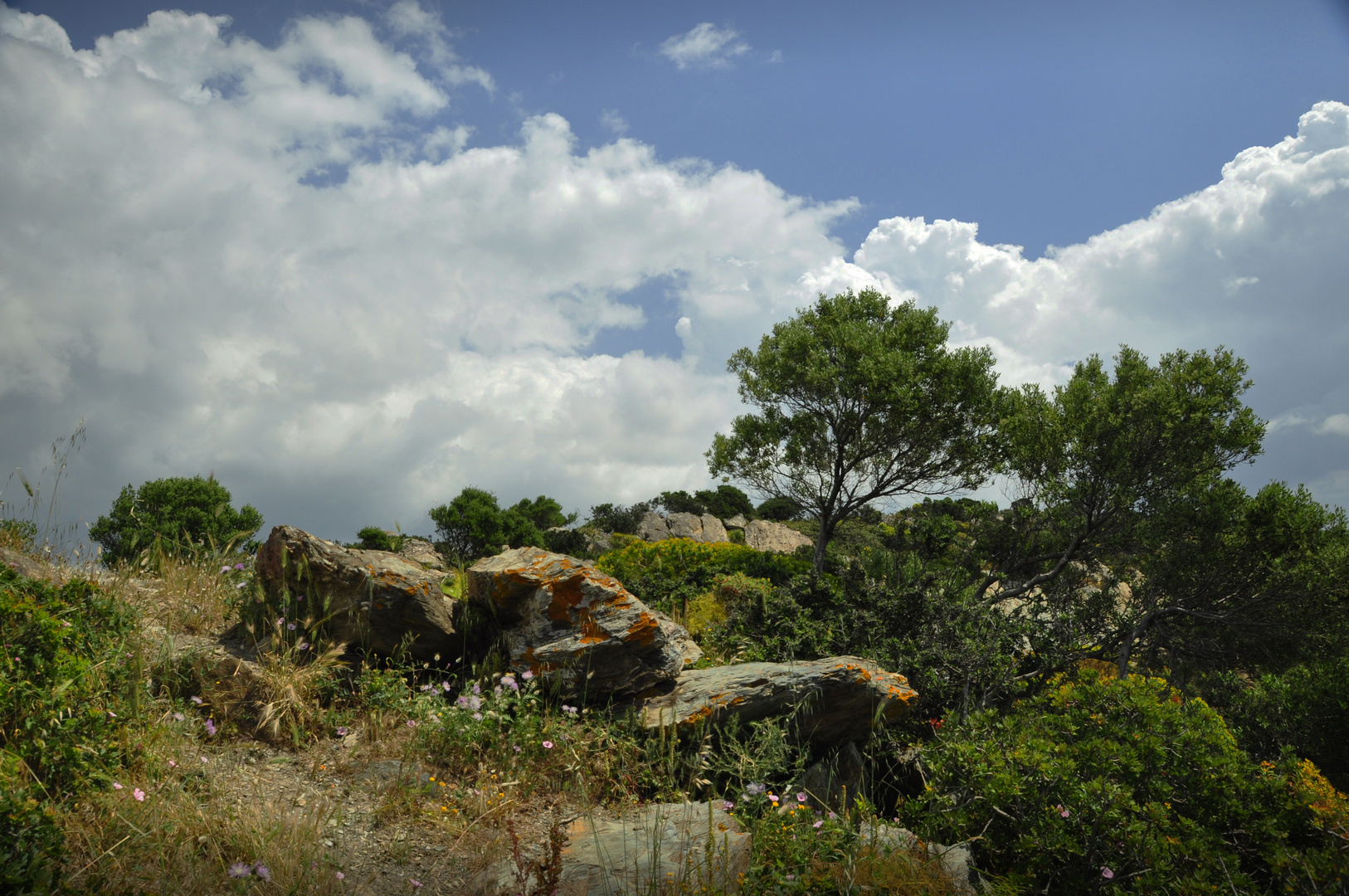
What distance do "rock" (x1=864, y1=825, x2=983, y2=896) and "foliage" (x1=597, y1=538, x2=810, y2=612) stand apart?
8432 millimetres

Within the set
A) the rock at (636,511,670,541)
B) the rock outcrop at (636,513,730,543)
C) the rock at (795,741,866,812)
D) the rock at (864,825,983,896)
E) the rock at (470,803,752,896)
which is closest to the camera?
the rock at (470,803,752,896)

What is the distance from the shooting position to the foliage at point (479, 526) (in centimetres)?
2625

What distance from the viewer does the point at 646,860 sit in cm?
376

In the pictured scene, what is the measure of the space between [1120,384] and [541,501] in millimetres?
26408

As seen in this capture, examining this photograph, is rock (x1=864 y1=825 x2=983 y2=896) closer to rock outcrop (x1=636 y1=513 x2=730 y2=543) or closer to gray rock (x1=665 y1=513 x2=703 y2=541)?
rock outcrop (x1=636 y1=513 x2=730 y2=543)

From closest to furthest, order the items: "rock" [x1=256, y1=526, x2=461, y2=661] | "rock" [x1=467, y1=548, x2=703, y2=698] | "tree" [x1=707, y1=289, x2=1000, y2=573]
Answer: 1. "rock" [x1=467, y1=548, x2=703, y2=698]
2. "rock" [x1=256, y1=526, x2=461, y2=661]
3. "tree" [x1=707, y1=289, x2=1000, y2=573]

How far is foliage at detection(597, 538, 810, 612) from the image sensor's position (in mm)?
12688

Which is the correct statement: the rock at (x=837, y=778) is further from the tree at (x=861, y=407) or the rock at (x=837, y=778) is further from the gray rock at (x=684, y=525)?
the gray rock at (x=684, y=525)

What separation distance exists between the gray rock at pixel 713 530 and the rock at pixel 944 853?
28.4m

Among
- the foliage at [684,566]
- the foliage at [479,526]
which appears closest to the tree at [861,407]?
the foliage at [684,566]

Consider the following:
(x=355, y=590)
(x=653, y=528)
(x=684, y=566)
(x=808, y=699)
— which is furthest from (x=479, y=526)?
(x=808, y=699)

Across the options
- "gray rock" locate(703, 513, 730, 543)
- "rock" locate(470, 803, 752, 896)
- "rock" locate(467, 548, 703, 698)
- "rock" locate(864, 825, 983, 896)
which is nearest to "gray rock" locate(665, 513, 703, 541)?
"gray rock" locate(703, 513, 730, 543)

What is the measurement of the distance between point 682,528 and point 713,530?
63.9 inches

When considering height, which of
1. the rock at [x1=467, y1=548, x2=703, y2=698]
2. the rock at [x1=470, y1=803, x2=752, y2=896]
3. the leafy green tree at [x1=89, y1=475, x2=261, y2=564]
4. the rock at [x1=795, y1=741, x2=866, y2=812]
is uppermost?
the leafy green tree at [x1=89, y1=475, x2=261, y2=564]
